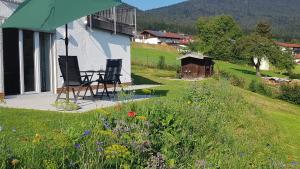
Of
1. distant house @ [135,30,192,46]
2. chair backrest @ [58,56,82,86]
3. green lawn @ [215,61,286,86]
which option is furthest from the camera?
distant house @ [135,30,192,46]

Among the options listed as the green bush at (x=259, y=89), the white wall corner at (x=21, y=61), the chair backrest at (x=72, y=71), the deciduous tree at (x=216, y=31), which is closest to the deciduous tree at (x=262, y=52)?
the deciduous tree at (x=216, y=31)

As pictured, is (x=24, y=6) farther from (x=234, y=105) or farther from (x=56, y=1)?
(x=234, y=105)

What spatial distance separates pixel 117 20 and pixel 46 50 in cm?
562

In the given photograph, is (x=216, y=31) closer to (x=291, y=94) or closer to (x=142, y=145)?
(x=291, y=94)

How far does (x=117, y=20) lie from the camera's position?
A: 1947cm

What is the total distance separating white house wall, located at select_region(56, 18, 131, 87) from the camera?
15.4 metres

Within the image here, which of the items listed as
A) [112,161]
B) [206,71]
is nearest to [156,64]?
[206,71]

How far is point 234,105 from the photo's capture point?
36.0 feet

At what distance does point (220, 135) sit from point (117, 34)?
1309 cm

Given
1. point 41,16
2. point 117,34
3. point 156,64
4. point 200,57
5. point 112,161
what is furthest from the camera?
point 156,64

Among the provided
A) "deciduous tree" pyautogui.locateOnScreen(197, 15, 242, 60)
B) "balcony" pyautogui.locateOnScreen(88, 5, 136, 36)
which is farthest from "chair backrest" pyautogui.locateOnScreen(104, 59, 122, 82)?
"deciduous tree" pyautogui.locateOnScreen(197, 15, 242, 60)

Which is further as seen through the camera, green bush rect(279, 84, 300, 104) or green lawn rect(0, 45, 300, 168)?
green bush rect(279, 84, 300, 104)

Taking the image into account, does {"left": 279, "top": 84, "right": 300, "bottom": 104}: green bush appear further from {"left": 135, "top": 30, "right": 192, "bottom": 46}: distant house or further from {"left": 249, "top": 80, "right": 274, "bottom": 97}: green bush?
{"left": 135, "top": 30, "right": 192, "bottom": 46}: distant house

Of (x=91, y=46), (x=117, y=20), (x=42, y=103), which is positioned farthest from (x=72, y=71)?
(x=117, y=20)
